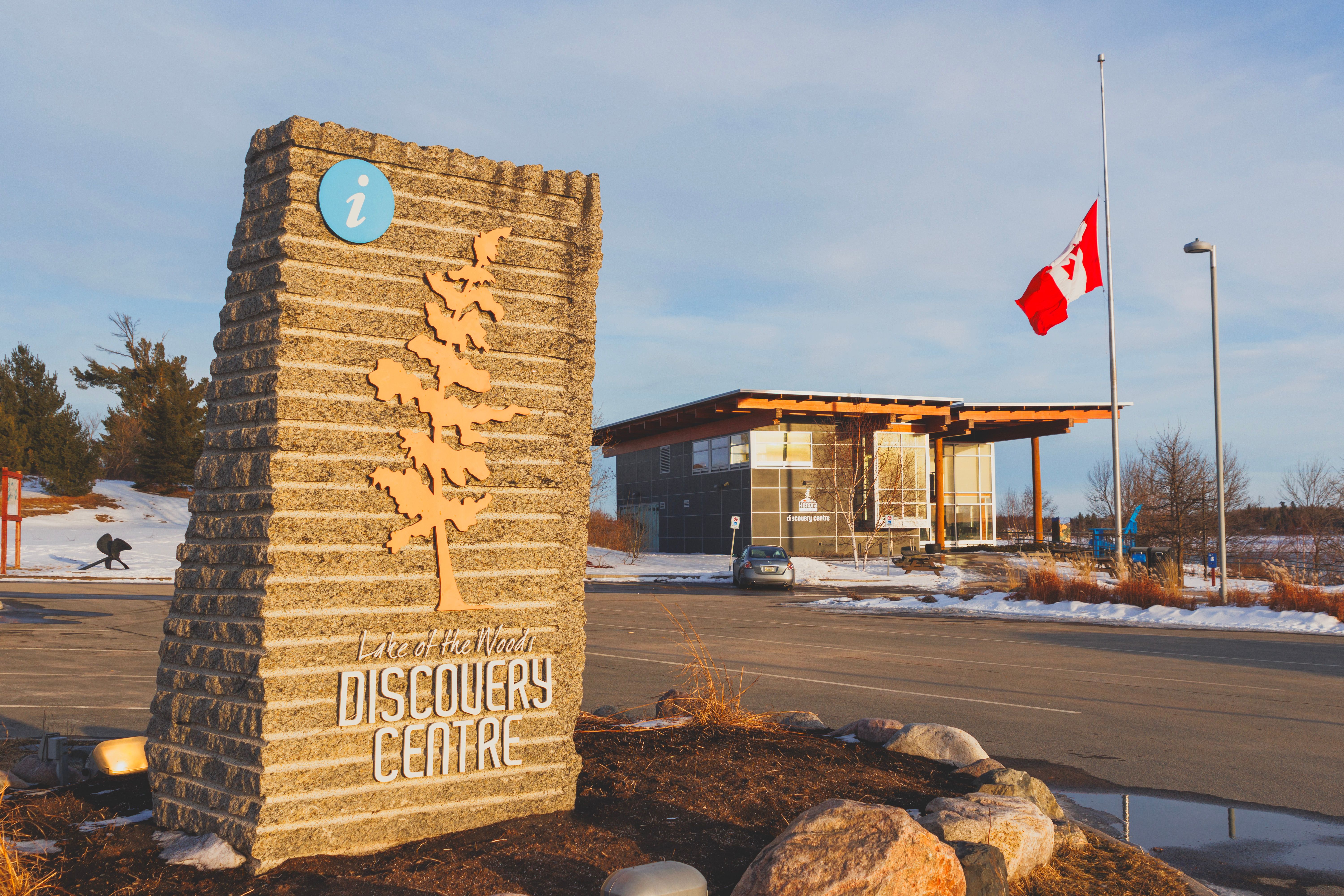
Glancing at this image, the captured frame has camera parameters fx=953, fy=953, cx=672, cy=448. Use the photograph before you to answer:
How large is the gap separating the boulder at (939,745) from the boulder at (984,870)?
1954 millimetres

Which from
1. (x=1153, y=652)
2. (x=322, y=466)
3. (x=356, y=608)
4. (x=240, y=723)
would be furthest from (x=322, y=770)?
(x=1153, y=652)

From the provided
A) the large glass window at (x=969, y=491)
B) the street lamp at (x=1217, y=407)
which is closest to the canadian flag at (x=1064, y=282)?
the street lamp at (x=1217, y=407)

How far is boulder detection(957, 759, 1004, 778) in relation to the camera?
556 centimetres

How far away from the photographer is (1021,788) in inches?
204

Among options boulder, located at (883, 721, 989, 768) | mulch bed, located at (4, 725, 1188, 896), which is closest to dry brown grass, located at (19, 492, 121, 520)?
mulch bed, located at (4, 725, 1188, 896)

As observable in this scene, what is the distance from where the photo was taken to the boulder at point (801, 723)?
6.70 metres

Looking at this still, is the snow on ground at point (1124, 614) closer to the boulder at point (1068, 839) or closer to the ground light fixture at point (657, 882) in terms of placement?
the boulder at point (1068, 839)

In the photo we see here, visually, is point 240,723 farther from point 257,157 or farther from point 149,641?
point 149,641

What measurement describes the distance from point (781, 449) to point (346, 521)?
45.2 metres

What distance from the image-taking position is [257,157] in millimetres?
4559

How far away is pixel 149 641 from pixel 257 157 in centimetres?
1214

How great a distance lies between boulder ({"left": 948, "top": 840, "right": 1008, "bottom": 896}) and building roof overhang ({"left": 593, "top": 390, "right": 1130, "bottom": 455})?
4196cm

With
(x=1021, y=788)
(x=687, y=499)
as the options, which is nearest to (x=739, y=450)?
(x=687, y=499)

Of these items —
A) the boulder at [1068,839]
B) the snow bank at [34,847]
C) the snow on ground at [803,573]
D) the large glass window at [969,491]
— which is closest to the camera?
the snow bank at [34,847]
